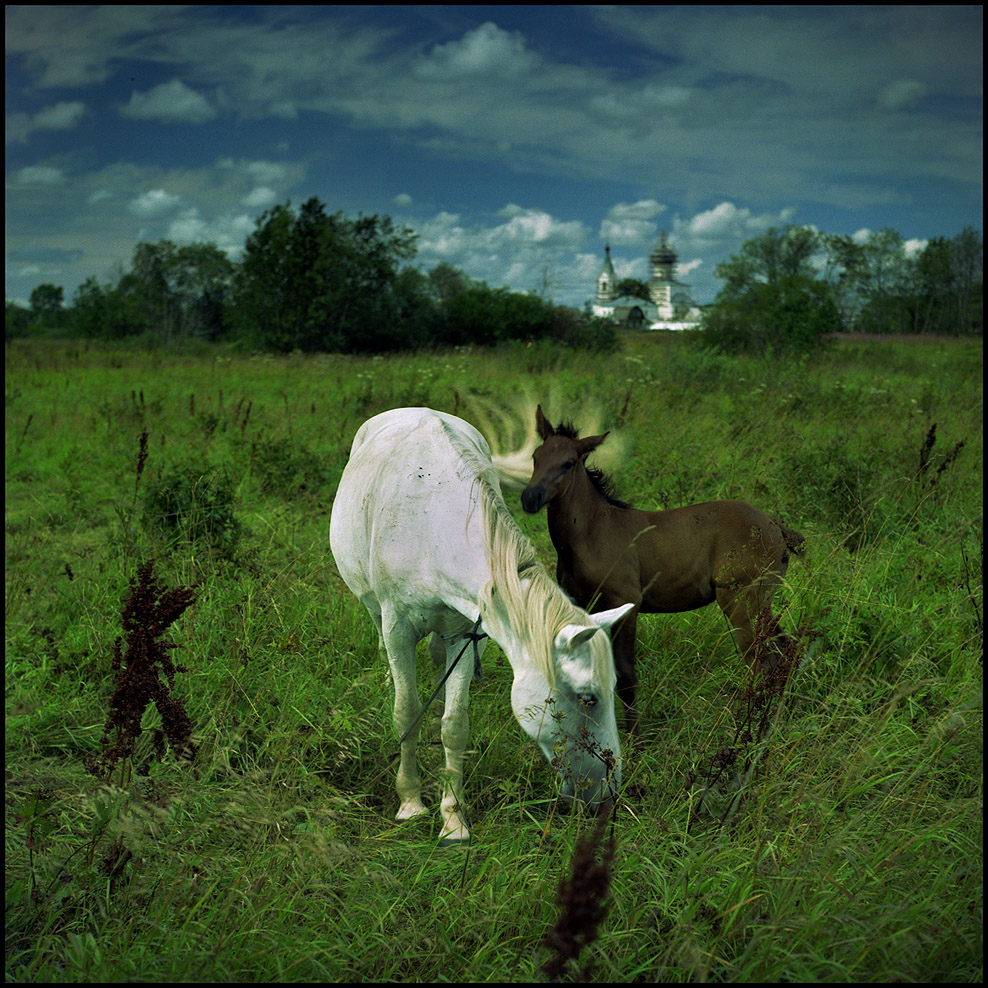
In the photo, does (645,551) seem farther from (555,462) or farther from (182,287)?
(182,287)

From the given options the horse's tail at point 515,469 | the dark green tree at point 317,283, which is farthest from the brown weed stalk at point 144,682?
the dark green tree at point 317,283

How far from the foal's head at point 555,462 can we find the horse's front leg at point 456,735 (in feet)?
2.35

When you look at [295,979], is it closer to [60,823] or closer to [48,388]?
[60,823]

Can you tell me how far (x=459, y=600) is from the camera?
241cm

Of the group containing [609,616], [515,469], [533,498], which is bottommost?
[609,616]

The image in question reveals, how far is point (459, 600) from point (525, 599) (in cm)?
34

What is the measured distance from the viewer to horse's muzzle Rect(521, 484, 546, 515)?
9.68ft

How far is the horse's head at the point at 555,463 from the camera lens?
2986mm

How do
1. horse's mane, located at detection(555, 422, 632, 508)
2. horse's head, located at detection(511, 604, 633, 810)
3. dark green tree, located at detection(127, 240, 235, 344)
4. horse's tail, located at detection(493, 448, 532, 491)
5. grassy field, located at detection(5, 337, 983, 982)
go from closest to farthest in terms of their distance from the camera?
grassy field, located at detection(5, 337, 983, 982), horse's head, located at detection(511, 604, 633, 810), horse's mane, located at detection(555, 422, 632, 508), horse's tail, located at detection(493, 448, 532, 491), dark green tree, located at detection(127, 240, 235, 344)

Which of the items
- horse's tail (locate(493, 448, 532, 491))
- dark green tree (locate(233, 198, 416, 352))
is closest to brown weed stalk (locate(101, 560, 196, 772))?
horse's tail (locate(493, 448, 532, 491))

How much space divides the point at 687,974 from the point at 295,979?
1023 millimetres

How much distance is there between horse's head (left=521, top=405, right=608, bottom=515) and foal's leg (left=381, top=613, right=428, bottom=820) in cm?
75

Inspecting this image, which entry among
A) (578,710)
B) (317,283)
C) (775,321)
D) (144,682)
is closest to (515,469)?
(578,710)

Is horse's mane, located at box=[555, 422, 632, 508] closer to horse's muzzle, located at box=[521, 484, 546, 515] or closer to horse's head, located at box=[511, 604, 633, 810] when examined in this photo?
horse's muzzle, located at box=[521, 484, 546, 515]
